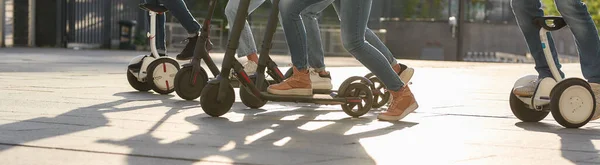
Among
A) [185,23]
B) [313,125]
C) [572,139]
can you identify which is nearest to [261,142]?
[313,125]

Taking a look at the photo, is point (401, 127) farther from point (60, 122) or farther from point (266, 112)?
point (60, 122)

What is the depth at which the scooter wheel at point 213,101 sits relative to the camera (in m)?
6.21

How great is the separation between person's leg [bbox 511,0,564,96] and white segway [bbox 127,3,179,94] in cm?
278

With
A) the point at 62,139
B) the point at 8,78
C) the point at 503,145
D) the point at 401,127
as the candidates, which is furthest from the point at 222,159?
the point at 8,78

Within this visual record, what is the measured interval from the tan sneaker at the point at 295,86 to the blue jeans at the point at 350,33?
0.20 ft

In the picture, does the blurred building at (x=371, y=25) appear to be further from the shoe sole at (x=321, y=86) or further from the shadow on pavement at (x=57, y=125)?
the shadow on pavement at (x=57, y=125)


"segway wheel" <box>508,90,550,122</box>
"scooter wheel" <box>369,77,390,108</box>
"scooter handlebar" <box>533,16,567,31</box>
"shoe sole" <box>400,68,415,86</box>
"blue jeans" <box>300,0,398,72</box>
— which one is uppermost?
"scooter handlebar" <box>533,16,567,31</box>

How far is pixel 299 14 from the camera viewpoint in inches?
247

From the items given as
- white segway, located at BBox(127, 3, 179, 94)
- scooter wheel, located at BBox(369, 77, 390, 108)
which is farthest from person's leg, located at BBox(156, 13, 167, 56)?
scooter wheel, located at BBox(369, 77, 390, 108)

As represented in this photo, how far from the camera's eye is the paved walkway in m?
4.55

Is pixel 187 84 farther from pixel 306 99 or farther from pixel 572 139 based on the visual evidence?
pixel 572 139

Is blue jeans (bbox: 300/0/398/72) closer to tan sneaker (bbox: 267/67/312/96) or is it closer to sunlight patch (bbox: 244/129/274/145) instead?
tan sneaker (bbox: 267/67/312/96)

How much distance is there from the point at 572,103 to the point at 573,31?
0.39 meters

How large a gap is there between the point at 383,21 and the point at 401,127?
25989 mm
